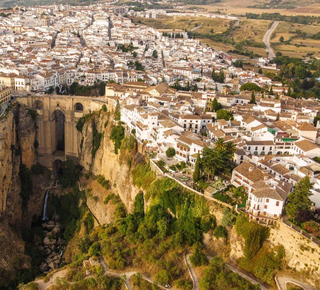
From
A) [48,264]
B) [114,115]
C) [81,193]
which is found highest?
[114,115]

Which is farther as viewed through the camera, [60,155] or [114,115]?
[60,155]

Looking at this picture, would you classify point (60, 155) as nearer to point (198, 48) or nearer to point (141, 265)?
point (141, 265)

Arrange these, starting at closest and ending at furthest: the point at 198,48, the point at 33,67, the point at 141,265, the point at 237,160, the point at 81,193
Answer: the point at 141,265 → the point at 237,160 → the point at 81,193 → the point at 33,67 → the point at 198,48

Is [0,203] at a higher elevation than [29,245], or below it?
higher

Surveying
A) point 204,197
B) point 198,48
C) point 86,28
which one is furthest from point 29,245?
point 86,28

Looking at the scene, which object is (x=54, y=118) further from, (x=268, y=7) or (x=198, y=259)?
(x=268, y=7)

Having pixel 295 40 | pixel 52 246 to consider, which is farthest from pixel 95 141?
pixel 295 40
